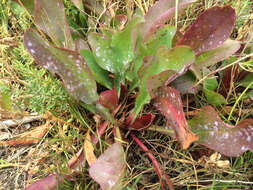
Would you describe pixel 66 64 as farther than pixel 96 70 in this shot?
No

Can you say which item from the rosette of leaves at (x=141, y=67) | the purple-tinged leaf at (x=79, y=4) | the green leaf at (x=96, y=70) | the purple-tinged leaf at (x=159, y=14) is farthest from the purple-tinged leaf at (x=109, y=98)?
the purple-tinged leaf at (x=79, y=4)

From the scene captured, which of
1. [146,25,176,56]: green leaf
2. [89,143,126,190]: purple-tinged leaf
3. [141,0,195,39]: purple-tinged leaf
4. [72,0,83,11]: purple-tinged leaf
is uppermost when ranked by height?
[72,0,83,11]: purple-tinged leaf

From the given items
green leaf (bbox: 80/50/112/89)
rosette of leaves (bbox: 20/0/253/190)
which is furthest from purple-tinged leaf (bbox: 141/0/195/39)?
green leaf (bbox: 80/50/112/89)

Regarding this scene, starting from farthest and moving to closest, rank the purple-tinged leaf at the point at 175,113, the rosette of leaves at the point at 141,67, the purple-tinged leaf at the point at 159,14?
the purple-tinged leaf at the point at 159,14, the rosette of leaves at the point at 141,67, the purple-tinged leaf at the point at 175,113

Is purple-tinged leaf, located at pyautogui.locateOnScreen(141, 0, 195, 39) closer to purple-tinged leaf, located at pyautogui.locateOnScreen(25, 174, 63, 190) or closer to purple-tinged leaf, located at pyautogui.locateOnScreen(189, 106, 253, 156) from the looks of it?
purple-tinged leaf, located at pyautogui.locateOnScreen(189, 106, 253, 156)

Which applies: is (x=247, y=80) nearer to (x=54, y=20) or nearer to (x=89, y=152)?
(x=89, y=152)

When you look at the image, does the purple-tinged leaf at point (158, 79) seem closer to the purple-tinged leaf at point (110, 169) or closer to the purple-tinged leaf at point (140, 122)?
the purple-tinged leaf at point (140, 122)

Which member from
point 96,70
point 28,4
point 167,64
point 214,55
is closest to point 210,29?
point 214,55
